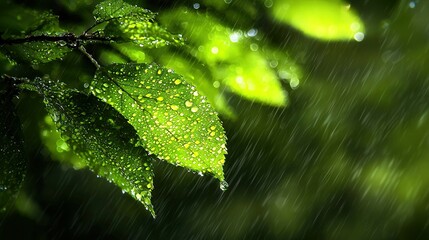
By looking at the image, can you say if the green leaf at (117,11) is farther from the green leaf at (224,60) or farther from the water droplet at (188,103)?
the green leaf at (224,60)

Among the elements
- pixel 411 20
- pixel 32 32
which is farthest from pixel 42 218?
pixel 411 20

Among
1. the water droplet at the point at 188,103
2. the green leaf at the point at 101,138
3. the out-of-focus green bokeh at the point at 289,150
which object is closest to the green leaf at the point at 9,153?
the green leaf at the point at 101,138

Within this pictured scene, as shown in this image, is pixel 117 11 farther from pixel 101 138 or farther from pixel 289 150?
pixel 289 150

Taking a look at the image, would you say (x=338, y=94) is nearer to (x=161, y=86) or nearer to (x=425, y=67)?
(x=425, y=67)

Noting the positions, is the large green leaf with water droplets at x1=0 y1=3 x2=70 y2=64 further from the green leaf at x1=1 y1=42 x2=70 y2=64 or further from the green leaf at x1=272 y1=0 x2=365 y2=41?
the green leaf at x1=272 y1=0 x2=365 y2=41

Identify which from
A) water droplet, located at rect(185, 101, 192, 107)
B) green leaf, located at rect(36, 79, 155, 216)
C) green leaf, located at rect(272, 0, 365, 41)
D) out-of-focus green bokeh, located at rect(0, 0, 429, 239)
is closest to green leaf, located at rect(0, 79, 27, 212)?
green leaf, located at rect(36, 79, 155, 216)

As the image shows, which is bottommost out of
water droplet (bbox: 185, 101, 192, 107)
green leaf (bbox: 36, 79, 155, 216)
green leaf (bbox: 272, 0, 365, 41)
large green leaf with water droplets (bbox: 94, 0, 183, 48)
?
green leaf (bbox: 36, 79, 155, 216)
